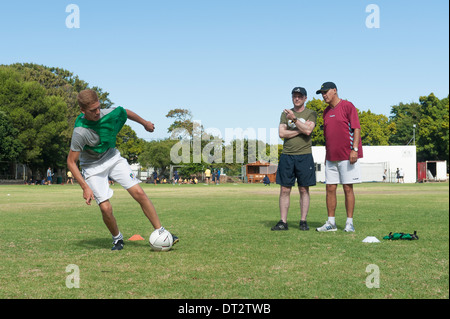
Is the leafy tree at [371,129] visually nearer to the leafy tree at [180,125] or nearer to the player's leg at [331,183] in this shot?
the leafy tree at [180,125]

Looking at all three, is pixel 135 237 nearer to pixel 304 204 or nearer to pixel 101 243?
pixel 101 243

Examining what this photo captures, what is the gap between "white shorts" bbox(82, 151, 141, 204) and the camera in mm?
6029

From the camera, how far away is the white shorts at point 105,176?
6029 mm

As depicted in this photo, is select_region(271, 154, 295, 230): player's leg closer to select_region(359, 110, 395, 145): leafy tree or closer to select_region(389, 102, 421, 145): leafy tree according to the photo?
select_region(359, 110, 395, 145): leafy tree

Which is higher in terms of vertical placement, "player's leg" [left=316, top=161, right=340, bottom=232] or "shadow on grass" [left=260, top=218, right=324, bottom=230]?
"player's leg" [left=316, top=161, right=340, bottom=232]

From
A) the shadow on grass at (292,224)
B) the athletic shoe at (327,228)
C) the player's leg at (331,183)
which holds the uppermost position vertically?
the player's leg at (331,183)

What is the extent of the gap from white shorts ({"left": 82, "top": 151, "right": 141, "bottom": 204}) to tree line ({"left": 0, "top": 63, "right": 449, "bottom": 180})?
150 ft

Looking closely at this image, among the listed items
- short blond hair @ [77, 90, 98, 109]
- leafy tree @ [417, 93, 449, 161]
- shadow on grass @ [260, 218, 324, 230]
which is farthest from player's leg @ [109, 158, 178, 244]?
leafy tree @ [417, 93, 449, 161]

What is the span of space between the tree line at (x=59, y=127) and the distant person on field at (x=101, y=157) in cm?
4572

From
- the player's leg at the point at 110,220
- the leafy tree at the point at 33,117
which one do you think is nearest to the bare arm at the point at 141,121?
the player's leg at the point at 110,220

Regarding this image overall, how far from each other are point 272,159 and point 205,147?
3060cm

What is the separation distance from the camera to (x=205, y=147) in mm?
66312
